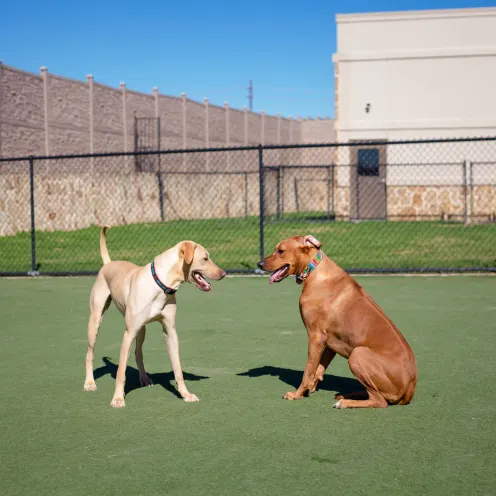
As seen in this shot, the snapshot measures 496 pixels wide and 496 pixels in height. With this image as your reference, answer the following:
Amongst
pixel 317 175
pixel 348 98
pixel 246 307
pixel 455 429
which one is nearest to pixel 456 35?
pixel 348 98

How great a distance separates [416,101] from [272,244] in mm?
9556

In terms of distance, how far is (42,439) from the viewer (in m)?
4.84

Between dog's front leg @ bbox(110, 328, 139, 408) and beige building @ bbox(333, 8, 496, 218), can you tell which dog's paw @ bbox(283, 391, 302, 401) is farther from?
beige building @ bbox(333, 8, 496, 218)

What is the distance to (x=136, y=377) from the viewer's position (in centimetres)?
664

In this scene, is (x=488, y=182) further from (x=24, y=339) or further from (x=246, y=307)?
(x=24, y=339)

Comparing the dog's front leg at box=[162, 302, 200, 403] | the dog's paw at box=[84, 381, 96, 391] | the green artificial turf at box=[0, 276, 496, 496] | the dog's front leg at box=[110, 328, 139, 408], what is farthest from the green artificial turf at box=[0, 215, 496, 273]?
the dog's front leg at box=[110, 328, 139, 408]

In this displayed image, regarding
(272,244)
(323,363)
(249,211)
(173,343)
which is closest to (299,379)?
(323,363)

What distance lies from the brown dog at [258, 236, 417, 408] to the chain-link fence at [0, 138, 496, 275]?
7.33m

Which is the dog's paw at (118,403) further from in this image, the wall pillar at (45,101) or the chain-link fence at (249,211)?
the wall pillar at (45,101)

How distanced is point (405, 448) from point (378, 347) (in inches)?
34.1

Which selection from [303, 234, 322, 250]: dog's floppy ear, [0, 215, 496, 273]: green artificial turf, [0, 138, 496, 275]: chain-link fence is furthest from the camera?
[0, 138, 496, 275]: chain-link fence

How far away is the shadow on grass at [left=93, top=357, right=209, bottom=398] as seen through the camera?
621 centimetres

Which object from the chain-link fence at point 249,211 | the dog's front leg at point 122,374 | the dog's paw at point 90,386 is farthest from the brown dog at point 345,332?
the chain-link fence at point 249,211

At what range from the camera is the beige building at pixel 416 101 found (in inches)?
1041
